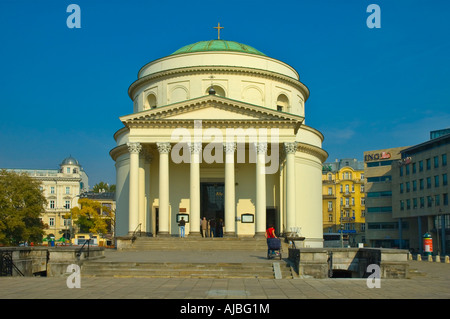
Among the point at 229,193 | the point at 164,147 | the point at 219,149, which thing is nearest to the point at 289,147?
the point at 229,193

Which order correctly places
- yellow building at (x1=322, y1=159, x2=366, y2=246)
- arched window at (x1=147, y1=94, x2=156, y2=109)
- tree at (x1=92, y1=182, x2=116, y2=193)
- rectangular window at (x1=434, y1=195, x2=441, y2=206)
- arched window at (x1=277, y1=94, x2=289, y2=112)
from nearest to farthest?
arched window at (x1=277, y1=94, x2=289, y2=112) < arched window at (x1=147, y1=94, x2=156, y2=109) < rectangular window at (x1=434, y1=195, x2=441, y2=206) < yellow building at (x1=322, y1=159, x2=366, y2=246) < tree at (x1=92, y1=182, x2=116, y2=193)

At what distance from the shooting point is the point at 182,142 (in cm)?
4122

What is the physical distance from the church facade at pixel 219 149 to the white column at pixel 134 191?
2.9 inches

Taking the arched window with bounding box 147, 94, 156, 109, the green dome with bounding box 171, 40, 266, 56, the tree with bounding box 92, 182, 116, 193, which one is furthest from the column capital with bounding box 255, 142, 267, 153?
the tree with bounding box 92, 182, 116, 193

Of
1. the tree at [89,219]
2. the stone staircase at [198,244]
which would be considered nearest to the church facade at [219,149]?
the stone staircase at [198,244]

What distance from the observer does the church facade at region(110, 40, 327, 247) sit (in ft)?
135

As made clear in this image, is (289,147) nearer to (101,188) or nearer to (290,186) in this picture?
(290,186)

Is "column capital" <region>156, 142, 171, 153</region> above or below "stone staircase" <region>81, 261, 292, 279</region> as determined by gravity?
above

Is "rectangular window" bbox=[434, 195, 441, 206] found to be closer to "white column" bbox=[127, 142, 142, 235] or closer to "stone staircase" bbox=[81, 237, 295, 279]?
"white column" bbox=[127, 142, 142, 235]

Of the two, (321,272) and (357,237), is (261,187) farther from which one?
(357,237)

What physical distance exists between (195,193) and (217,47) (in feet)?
60.6

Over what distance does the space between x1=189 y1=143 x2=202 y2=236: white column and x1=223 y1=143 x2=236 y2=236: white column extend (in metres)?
2.06

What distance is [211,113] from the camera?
41719 millimetres

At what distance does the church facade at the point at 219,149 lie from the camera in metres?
41.0
